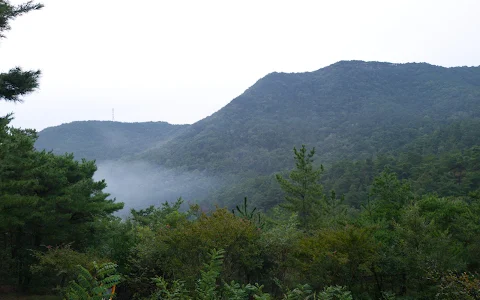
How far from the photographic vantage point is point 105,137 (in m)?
157

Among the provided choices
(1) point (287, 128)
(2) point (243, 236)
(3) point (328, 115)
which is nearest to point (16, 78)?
(2) point (243, 236)

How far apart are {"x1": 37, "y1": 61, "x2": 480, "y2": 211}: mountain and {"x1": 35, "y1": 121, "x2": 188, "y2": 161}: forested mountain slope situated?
1.47ft

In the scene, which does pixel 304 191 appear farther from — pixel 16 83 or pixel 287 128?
pixel 287 128

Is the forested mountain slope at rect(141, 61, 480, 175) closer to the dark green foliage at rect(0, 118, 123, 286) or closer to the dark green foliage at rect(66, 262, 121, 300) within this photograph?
the dark green foliage at rect(0, 118, 123, 286)

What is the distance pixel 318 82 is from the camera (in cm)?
17300

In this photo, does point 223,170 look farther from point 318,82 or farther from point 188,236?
point 188,236

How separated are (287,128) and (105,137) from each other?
78.5 m

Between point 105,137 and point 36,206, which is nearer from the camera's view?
point 36,206

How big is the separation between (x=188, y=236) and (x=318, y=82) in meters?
171

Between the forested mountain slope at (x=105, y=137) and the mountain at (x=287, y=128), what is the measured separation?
1.47ft

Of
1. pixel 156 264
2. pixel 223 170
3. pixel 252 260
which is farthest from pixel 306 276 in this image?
pixel 223 170

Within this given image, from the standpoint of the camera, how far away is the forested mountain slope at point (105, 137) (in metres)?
140

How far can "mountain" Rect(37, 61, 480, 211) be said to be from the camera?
103188mm

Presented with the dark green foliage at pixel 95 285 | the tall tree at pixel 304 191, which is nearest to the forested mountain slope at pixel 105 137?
the tall tree at pixel 304 191
